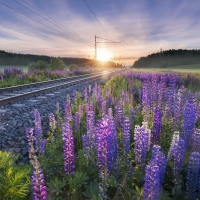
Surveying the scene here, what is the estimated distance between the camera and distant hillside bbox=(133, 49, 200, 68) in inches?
2844

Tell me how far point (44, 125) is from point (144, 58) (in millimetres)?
99135

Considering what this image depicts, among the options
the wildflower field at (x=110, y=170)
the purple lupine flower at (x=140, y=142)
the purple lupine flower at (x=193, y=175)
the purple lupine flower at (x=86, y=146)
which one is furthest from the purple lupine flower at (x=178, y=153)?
the purple lupine flower at (x=86, y=146)

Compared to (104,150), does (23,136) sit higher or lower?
lower

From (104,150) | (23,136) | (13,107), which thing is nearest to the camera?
(104,150)

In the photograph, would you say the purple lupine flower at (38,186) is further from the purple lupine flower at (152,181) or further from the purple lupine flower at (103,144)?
the purple lupine flower at (152,181)

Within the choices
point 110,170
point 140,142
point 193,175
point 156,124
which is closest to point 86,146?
point 110,170

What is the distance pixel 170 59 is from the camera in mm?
77438

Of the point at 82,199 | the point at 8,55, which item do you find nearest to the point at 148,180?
the point at 82,199

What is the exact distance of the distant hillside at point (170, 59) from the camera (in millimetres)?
72250

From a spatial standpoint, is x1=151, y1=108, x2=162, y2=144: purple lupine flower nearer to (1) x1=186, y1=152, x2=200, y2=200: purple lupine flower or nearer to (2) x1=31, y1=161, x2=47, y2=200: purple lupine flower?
(1) x1=186, y1=152, x2=200, y2=200: purple lupine flower

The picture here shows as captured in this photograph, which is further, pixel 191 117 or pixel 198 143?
pixel 191 117

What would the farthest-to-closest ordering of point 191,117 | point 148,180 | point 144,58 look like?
point 144,58
point 191,117
point 148,180

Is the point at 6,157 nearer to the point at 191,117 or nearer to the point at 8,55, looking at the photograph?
the point at 191,117

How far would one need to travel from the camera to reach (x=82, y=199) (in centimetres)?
228
